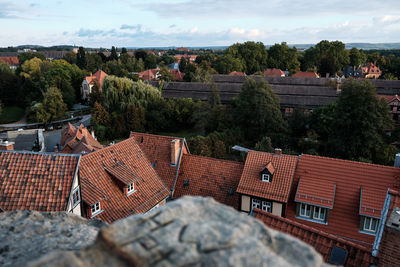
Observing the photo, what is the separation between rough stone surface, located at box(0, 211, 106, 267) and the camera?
3.92m

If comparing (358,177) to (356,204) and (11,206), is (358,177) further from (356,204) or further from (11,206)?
(11,206)

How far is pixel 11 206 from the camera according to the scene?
12.2 metres

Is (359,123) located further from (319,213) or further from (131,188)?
(131,188)

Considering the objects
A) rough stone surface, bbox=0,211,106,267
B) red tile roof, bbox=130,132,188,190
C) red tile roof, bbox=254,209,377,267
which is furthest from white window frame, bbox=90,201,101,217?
rough stone surface, bbox=0,211,106,267

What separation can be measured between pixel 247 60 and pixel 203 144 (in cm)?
8414

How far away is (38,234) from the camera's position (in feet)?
14.9

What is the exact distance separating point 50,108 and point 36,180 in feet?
160

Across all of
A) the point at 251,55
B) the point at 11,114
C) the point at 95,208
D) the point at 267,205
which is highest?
the point at 251,55

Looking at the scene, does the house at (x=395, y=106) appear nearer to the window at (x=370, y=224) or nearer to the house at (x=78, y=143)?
the window at (x=370, y=224)

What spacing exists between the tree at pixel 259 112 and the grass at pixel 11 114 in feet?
175

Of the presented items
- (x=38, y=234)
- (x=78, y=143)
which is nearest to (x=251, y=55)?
(x=78, y=143)

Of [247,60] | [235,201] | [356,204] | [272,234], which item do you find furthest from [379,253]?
[247,60]

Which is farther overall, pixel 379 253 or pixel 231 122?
pixel 231 122

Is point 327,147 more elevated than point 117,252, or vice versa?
point 117,252
